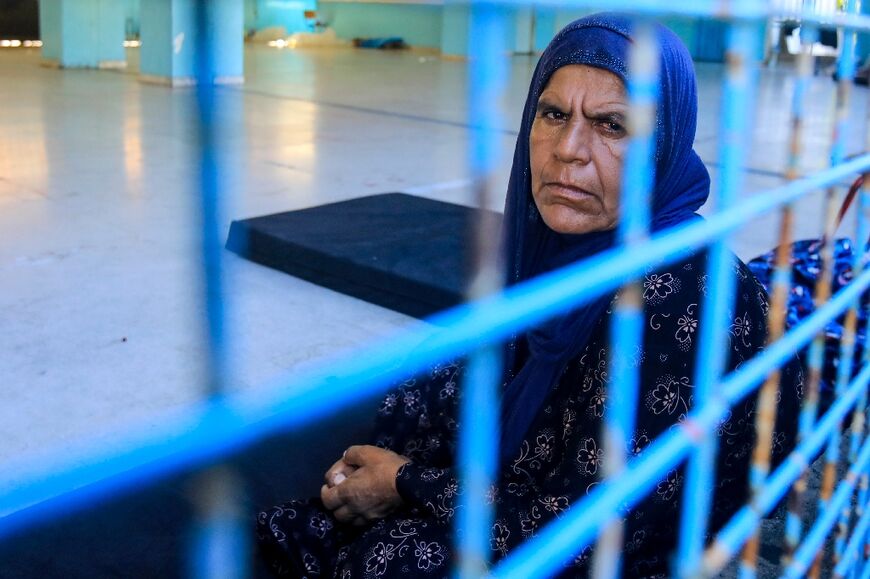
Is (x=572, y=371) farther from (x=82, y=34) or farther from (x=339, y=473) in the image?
(x=82, y=34)

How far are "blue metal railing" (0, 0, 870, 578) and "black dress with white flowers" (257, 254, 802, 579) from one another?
0.31 metres

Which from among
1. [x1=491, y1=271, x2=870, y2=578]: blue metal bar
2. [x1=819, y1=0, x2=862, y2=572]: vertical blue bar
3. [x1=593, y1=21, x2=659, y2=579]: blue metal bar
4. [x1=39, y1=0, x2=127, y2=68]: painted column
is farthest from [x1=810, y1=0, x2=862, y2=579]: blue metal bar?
[x1=39, y1=0, x2=127, y2=68]: painted column

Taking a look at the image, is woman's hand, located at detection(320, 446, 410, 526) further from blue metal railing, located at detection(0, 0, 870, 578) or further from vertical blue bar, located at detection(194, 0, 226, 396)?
vertical blue bar, located at detection(194, 0, 226, 396)

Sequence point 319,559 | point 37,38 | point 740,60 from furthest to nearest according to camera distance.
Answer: point 37,38 < point 319,559 < point 740,60

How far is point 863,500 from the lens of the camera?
4.63ft

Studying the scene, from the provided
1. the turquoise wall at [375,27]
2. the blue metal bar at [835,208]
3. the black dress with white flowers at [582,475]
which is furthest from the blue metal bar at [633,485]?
the turquoise wall at [375,27]

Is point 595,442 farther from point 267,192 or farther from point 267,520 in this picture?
point 267,192

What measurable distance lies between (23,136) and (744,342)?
15.7 ft

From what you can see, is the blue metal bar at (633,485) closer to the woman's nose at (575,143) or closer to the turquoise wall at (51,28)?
the woman's nose at (575,143)

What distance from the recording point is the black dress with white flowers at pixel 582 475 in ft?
3.99

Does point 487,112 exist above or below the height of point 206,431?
above

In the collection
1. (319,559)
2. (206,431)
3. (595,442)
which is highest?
(206,431)

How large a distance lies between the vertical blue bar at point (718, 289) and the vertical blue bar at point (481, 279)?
27cm

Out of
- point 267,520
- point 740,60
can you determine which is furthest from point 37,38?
point 740,60
